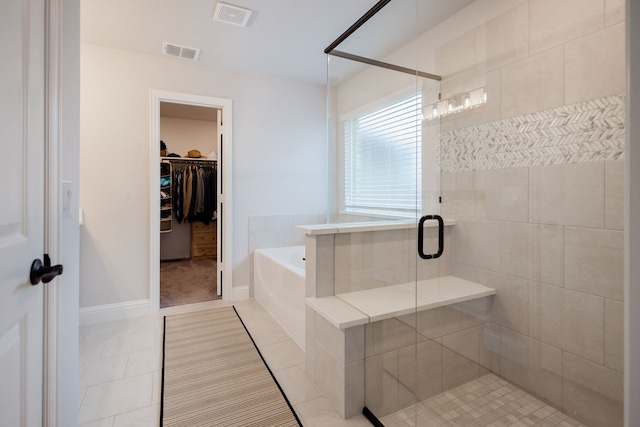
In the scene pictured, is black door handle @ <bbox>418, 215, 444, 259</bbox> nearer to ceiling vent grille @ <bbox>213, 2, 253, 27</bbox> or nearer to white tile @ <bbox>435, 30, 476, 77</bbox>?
white tile @ <bbox>435, 30, 476, 77</bbox>

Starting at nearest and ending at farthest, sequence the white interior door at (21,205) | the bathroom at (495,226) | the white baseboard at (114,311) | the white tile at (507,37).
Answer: the white interior door at (21,205), the bathroom at (495,226), the white tile at (507,37), the white baseboard at (114,311)

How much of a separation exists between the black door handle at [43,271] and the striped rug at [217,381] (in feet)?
3.28

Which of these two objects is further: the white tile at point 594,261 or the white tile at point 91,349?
the white tile at point 91,349

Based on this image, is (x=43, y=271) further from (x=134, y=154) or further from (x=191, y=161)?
(x=191, y=161)

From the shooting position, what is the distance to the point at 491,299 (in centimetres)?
176

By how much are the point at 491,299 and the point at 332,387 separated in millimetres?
1004

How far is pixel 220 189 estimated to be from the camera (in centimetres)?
338

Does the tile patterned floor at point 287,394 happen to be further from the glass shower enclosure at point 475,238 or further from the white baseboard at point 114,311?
the white baseboard at point 114,311

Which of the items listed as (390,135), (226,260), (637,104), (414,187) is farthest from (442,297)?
(226,260)

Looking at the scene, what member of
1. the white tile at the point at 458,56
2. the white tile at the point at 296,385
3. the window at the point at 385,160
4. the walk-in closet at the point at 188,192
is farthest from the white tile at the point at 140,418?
the walk-in closet at the point at 188,192

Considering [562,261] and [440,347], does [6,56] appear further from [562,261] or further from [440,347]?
[562,261]

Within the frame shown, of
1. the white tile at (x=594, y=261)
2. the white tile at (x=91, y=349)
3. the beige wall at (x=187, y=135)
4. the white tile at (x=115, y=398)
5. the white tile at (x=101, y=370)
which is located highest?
the beige wall at (x=187, y=135)

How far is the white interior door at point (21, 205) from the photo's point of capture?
2.45 ft

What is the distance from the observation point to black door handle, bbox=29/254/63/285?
0.89 m
